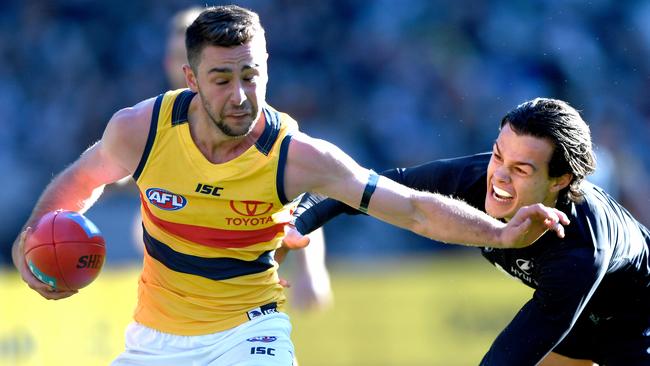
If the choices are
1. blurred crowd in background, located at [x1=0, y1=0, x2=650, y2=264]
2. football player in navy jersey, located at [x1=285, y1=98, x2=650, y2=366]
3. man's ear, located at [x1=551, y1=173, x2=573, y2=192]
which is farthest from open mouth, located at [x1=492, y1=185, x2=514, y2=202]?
blurred crowd in background, located at [x1=0, y1=0, x2=650, y2=264]

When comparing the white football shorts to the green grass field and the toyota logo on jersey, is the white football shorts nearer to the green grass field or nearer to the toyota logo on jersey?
the toyota logo on jersey

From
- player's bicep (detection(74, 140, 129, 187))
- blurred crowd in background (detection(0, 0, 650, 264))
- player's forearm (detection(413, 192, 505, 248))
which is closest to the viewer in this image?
player's forearm (detection(413, 192, 505, 248))

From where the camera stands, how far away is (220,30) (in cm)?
483

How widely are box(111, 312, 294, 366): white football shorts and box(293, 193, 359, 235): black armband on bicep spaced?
0.55 m

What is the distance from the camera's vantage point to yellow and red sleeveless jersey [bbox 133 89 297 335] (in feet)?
16.2

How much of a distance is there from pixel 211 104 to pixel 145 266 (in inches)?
39.4

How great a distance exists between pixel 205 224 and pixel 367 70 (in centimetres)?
818

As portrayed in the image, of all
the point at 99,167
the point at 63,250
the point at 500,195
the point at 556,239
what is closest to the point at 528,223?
the point at 556,239

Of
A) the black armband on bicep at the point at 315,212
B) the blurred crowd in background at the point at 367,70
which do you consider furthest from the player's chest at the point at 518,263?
the blurred crowd in background at the point at 367,70

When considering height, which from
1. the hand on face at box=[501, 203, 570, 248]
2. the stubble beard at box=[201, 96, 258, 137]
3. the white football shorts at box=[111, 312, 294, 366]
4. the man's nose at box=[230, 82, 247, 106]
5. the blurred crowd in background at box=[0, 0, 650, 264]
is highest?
the blurred crowd in background at box=[0, 0, 650, 264]

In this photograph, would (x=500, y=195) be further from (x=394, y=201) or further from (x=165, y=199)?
(x=165, y=199)

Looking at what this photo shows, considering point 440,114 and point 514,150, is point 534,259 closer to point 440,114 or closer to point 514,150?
point 514,150

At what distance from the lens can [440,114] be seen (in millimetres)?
12633

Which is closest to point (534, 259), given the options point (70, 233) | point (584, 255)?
point (584, 255)
